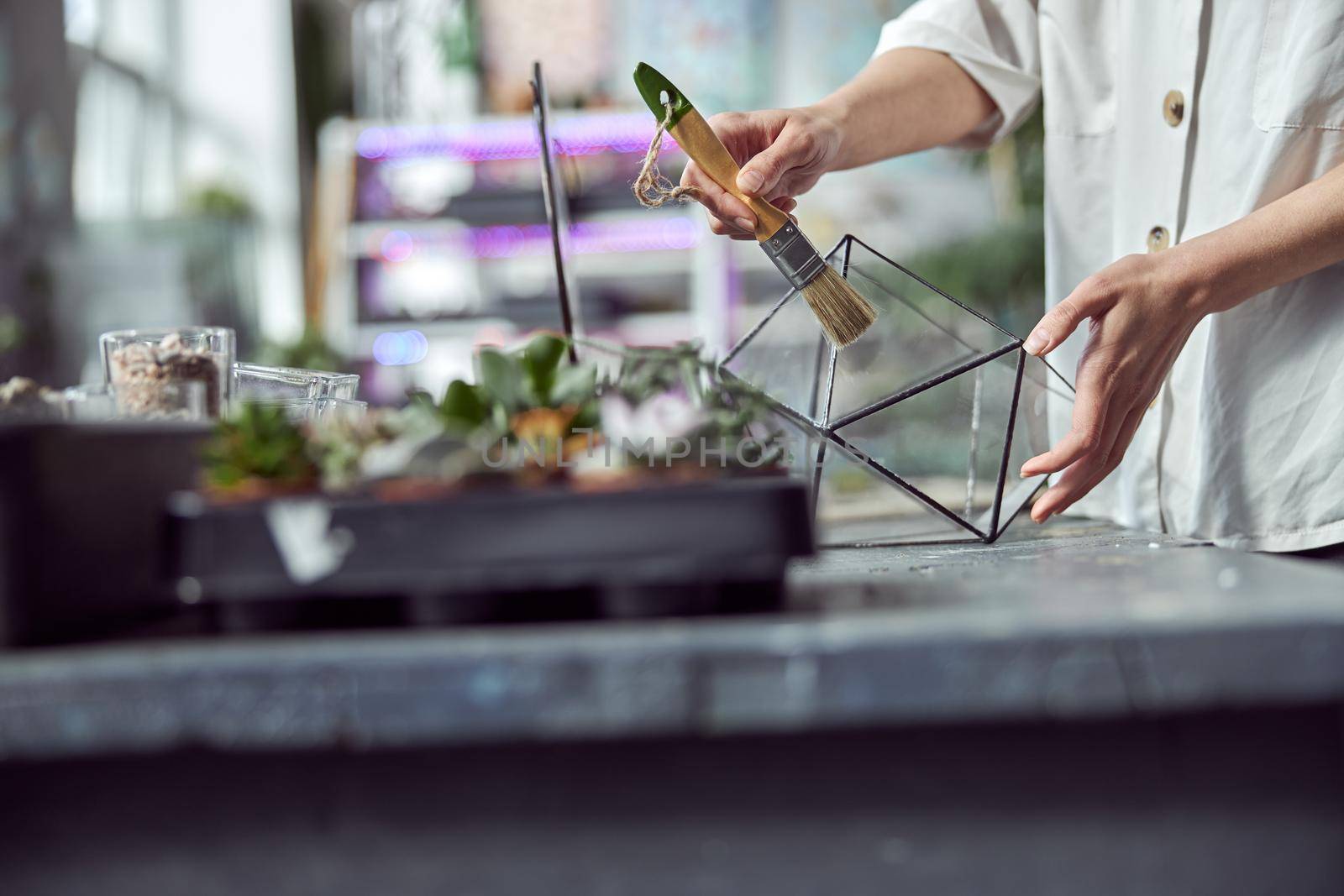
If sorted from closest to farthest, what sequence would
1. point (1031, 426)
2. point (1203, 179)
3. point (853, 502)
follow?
point (1031, 426) → point (1203, 179) → point (853, 502)

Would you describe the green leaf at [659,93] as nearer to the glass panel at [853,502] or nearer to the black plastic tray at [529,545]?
the glass panel at [853,502]

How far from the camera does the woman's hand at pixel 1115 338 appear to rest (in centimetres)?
80

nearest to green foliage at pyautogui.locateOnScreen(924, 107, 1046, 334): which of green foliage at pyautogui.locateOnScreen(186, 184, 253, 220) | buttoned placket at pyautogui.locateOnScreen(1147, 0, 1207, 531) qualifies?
green foliage at pyautogui.locateOnScreen(186, 184, 253, 220)

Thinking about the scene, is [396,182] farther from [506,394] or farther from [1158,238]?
[506,394]

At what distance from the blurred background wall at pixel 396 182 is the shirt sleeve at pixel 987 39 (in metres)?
2.53

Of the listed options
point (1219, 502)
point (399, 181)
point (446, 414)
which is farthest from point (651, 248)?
point (446, 414)

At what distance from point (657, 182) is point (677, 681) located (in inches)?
22.0

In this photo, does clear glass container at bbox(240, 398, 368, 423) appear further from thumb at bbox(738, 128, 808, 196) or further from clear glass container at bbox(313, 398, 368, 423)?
thumb at bbox(738, 128, 808, 196)

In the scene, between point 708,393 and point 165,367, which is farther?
point 165,367

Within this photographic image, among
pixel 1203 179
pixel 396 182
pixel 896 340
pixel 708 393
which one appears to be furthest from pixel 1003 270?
pixel 708 393

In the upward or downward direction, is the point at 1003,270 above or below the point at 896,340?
above

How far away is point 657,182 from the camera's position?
0.92 m

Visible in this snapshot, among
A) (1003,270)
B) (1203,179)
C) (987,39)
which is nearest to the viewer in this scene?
(1203,179)

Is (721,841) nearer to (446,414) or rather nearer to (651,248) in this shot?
(446,414)
